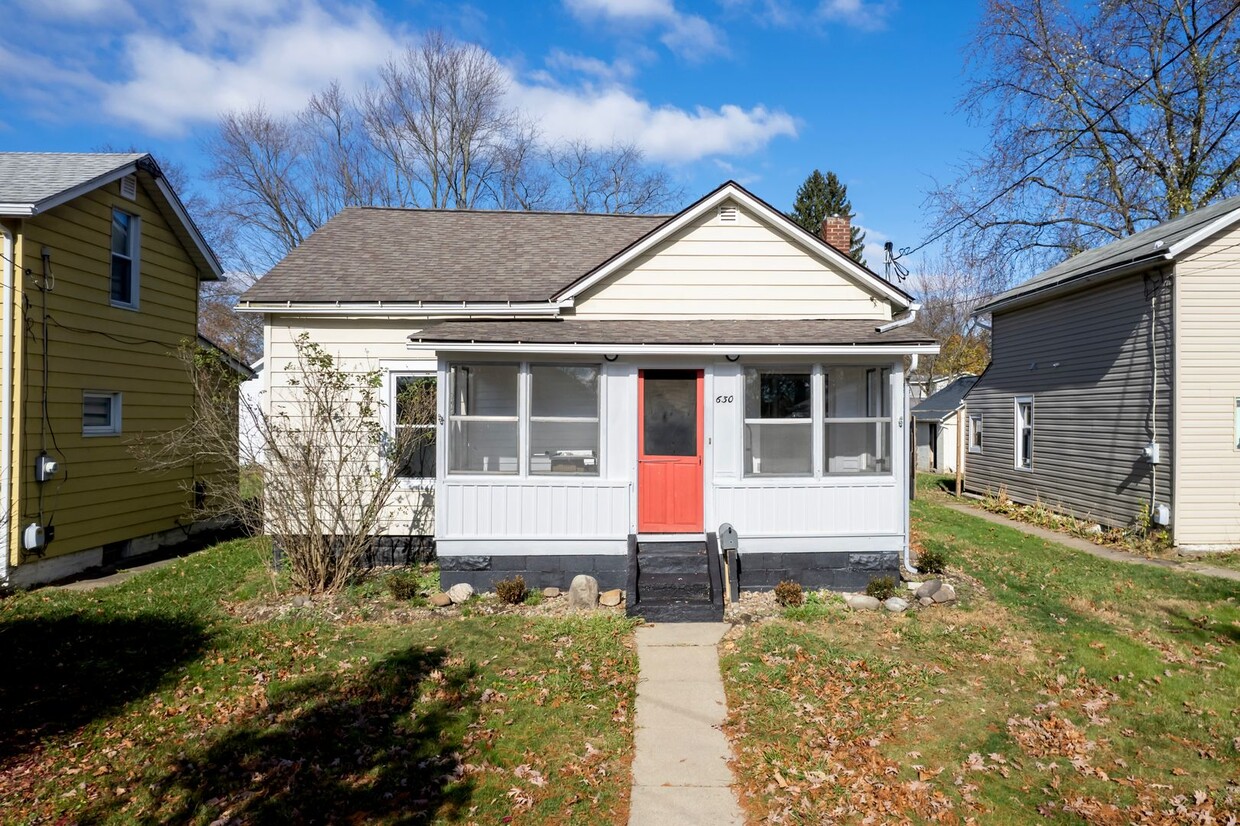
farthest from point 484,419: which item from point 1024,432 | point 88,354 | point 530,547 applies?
point 1024,432

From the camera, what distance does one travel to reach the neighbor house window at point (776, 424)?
370 inches

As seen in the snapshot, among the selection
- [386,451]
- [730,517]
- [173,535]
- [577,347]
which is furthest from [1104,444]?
[173,535]

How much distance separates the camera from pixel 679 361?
30.9 ft

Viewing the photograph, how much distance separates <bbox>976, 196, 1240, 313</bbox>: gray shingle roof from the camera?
1215cm

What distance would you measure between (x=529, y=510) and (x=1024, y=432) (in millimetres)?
13713

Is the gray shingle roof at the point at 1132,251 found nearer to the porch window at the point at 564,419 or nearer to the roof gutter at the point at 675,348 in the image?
the roof gutter at the point at 675,348

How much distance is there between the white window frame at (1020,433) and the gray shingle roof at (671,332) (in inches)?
356

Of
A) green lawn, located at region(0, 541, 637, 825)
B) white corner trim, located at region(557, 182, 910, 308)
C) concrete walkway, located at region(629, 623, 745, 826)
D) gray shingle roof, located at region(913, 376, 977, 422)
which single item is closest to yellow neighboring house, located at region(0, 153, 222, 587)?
green lawn, located at region(0, 541, 637, 825)

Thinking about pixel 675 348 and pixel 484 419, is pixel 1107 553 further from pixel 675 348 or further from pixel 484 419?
pixel 484 419

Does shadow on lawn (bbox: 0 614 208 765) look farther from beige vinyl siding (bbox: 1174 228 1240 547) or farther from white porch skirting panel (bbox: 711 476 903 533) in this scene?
beige vinyl siding (bbox: 1174 228 1240 547)

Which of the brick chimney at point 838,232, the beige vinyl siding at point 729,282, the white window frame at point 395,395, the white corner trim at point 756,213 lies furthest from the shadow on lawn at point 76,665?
the brick chimney at point 838,232

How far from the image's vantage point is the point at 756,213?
10.2 m

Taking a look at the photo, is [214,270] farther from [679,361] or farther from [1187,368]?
[1187,368]

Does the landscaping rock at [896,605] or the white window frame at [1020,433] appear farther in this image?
the white window frame at [1020,433]
